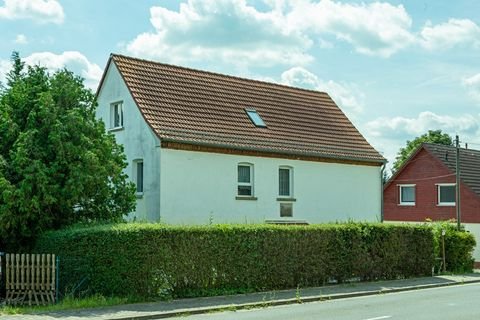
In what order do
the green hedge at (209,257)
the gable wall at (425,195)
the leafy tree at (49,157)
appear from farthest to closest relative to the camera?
the gable wall at (425,195)
the leafy tree at (49,157)
the green hedge at (209,257)

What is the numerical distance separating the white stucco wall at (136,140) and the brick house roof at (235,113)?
0.53 metres

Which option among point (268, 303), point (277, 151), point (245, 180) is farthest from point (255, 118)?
point (268, 303)

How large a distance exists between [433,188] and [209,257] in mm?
27778

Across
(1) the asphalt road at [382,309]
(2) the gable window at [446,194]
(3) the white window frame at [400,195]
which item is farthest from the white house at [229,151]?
(3) the white window frame at [400,195]

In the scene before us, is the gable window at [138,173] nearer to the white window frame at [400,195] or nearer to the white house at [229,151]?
the white house at [229,151]

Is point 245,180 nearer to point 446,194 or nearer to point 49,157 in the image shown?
point 49,157

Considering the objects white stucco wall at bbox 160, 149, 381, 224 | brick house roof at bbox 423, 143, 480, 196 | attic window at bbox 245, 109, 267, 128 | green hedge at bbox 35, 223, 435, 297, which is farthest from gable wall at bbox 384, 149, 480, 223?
green hedge at bbox 35, 223, 435, 297

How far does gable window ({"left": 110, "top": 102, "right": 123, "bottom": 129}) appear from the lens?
1094 inches

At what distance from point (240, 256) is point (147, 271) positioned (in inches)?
130

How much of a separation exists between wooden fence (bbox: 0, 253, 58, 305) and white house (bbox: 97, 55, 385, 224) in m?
7.72

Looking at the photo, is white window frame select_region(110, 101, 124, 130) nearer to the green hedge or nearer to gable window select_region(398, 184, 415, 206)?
the green hedge

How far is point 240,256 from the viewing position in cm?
1966

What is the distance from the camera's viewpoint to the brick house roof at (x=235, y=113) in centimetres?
2645

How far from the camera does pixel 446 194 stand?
43.1m
